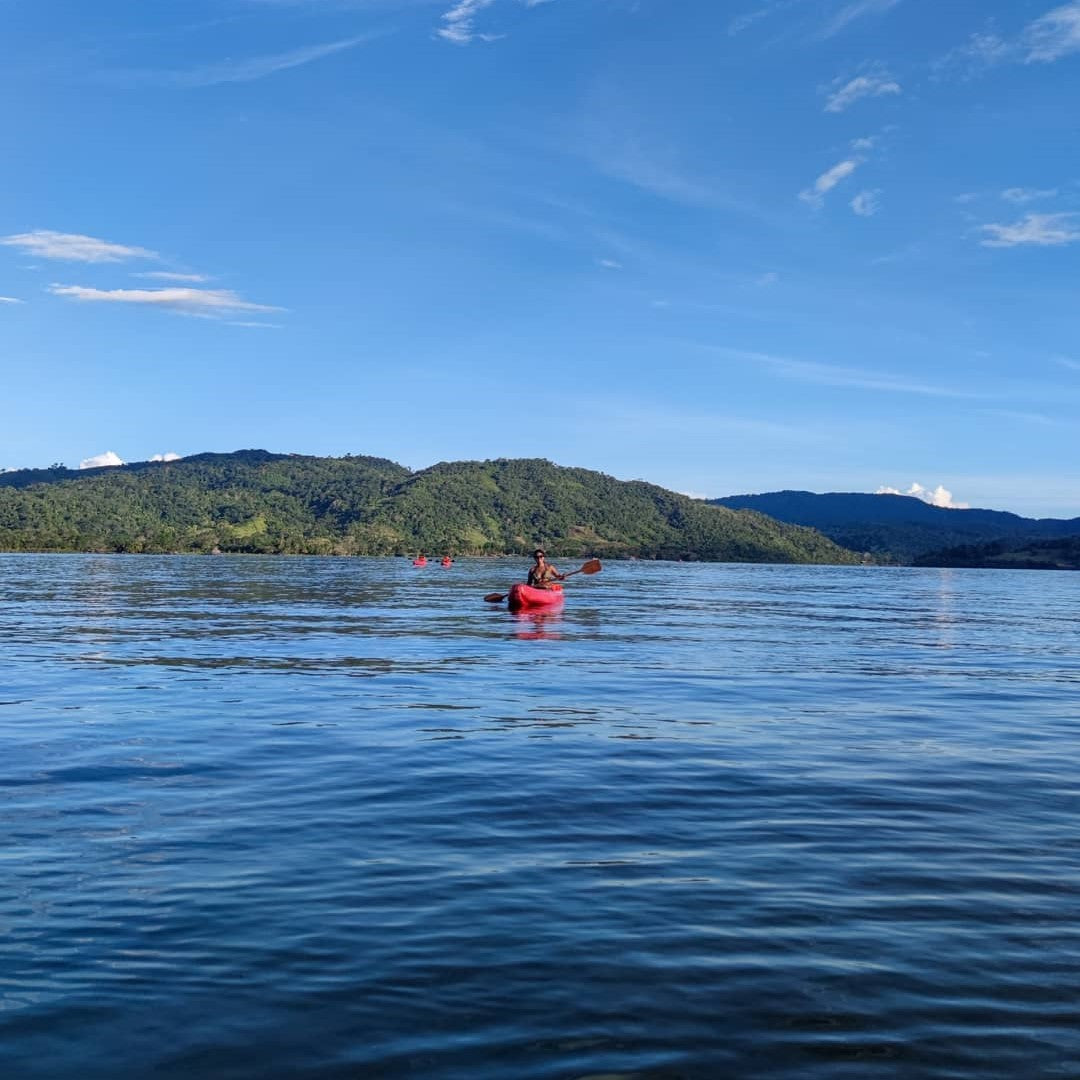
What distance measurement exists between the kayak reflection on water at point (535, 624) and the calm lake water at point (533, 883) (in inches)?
602

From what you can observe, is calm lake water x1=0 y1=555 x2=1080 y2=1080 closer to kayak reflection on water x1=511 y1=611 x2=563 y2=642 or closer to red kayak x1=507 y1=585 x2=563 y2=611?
kayak reflection on water x1=511 y1=611 x2=563 y2=642

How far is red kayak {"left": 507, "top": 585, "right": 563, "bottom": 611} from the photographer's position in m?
46.5

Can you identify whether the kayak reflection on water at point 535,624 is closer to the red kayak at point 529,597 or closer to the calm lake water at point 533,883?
the red kayak at point 529,597

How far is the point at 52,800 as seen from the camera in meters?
11.9

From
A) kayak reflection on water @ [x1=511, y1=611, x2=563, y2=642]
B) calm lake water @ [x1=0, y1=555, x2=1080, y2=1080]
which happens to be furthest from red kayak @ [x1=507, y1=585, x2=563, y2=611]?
calm lake water @ [x1=0, y1=555, x2=1080, y2=1080]

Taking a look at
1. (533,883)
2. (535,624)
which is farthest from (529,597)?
(533,883)

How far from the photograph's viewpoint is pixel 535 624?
143 feet

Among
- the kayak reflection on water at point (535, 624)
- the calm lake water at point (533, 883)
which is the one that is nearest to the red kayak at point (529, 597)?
the kayak reflection on water at point (535, 624)

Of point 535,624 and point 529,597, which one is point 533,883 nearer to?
point 535,624

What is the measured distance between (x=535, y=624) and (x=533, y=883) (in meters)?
34.5

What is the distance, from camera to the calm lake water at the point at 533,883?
6.13 m

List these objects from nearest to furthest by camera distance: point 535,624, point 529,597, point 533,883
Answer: point 533,883, point 535,624, point 529,597

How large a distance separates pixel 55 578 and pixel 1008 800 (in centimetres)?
8298

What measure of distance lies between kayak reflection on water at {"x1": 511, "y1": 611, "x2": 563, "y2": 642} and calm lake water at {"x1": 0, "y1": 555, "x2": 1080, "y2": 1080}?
1530 cm
